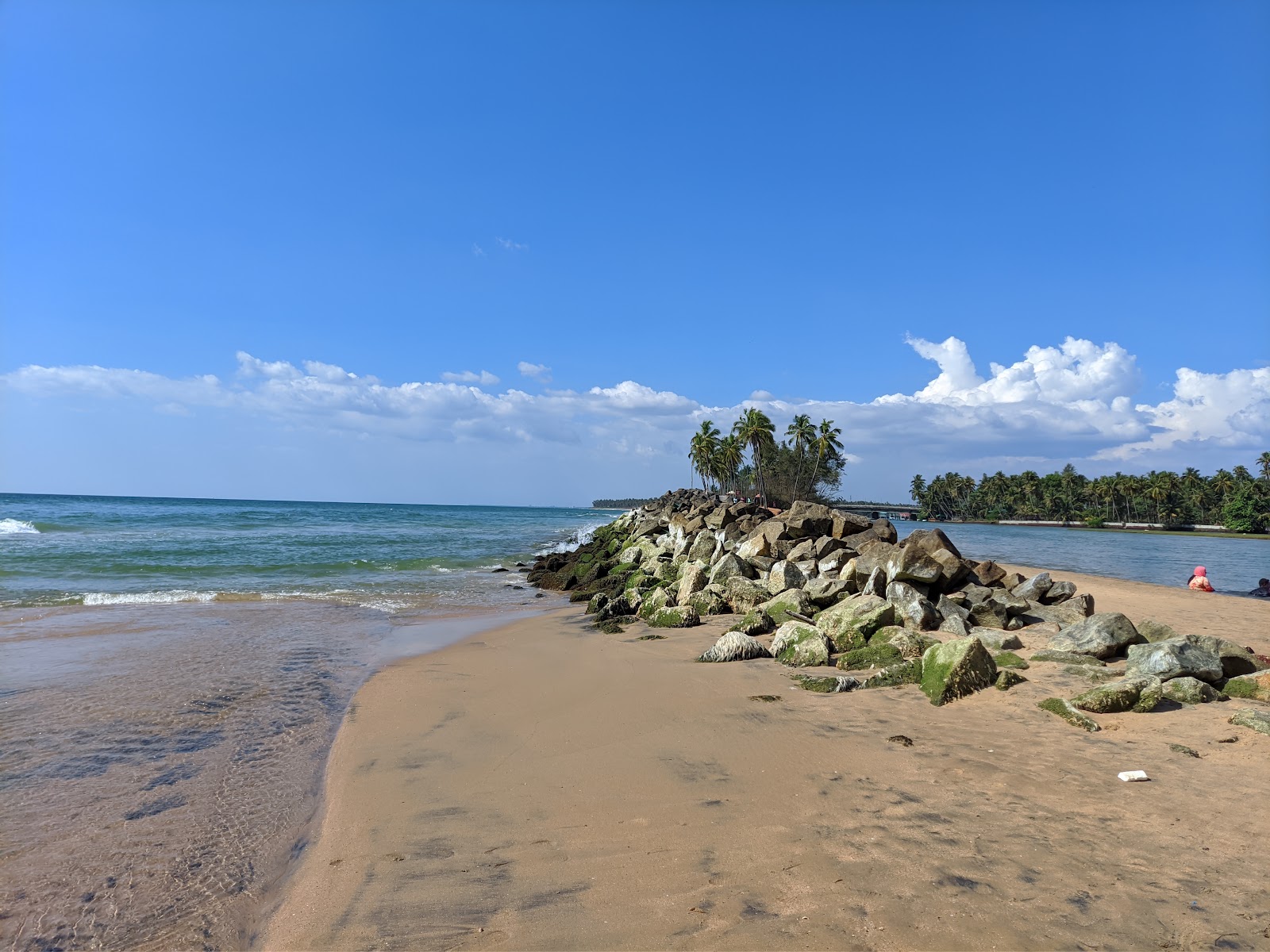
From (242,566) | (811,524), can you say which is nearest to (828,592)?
(811,524)

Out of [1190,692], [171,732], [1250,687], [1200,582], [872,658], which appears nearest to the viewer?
[1190,692]

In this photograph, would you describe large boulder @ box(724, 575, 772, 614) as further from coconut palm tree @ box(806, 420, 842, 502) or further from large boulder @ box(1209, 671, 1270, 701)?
coconut palm tree @ box(806, 420, 842, 502)

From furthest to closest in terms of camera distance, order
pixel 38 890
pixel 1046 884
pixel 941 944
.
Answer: pixel 38 890
pixel 1046 884
pixel 941 944

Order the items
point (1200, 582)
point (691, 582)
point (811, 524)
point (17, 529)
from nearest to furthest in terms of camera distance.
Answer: point (691, 582), point (811, 524), point (1200, 582), point (17, 529)

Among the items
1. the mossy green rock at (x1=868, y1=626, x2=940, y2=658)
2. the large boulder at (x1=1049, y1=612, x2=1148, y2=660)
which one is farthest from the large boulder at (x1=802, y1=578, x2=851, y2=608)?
the large boulder at (x1=1049, y1=612, x2=1148, y2=660)

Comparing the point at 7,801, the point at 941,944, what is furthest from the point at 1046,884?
the point at 7,801

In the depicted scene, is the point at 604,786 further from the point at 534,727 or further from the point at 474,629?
the point at 474,629

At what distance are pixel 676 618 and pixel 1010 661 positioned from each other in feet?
22.4

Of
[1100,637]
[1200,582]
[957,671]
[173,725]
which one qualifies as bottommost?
[173,725]

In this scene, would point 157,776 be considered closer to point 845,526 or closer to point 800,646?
point 800,646

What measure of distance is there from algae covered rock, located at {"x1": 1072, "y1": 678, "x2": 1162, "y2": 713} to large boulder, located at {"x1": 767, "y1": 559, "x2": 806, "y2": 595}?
6659mm

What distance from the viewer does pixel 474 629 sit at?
14.7 metres

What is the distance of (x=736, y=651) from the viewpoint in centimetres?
1011

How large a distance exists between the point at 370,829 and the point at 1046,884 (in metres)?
4.75
